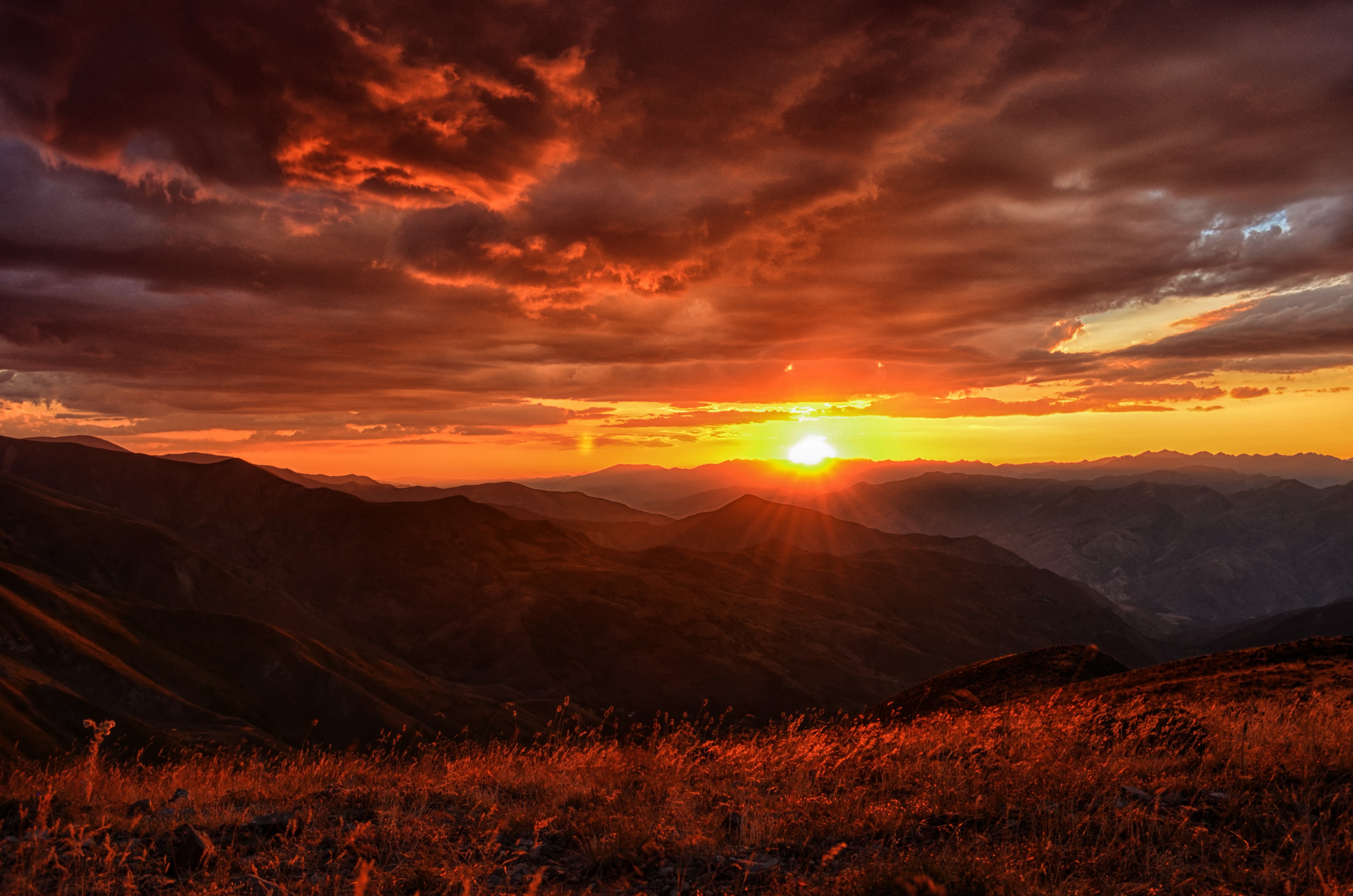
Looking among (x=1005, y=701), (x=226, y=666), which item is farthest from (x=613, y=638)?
(x=1005, y=701)

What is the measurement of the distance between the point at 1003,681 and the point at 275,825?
1750 cm

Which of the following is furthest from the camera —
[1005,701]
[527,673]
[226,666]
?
[527,673]

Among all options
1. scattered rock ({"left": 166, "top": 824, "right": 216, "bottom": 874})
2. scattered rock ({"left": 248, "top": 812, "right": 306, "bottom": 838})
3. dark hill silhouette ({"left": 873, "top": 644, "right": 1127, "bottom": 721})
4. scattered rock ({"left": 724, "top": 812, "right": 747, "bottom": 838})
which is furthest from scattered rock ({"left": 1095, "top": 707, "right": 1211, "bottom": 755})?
scattered rock ({"left": 166, "top": 824, "right": 216, "bottom": 874})

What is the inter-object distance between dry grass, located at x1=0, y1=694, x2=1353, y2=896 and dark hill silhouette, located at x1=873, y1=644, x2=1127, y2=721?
702 centimetres

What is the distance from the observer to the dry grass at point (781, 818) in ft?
17.1

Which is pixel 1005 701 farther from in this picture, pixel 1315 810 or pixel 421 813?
pixel 421 813

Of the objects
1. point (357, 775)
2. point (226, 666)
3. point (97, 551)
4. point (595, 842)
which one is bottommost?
point (226, 666)

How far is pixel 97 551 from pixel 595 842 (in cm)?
23608

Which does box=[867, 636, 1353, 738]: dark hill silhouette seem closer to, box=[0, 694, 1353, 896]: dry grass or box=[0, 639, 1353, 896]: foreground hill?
box=[0, 694, 1353, 896]: dry grass

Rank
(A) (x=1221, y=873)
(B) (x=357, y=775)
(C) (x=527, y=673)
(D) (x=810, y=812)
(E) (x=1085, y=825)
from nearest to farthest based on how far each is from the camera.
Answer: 1. (A) (x=1221, y=873)
2. (E) (x=1085, y=825)
3. (D) (x=810, y=812)
4. (B) (x=357, y=775)
5. (C) (x=527, y=673)

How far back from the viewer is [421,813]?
700cm

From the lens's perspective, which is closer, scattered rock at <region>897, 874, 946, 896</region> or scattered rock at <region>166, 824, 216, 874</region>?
scattered rock at <region>897, 874, 946, 896</region>

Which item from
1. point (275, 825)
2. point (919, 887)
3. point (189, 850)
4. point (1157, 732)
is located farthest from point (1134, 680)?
point (189, 850)

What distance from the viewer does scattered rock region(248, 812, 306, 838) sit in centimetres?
655
